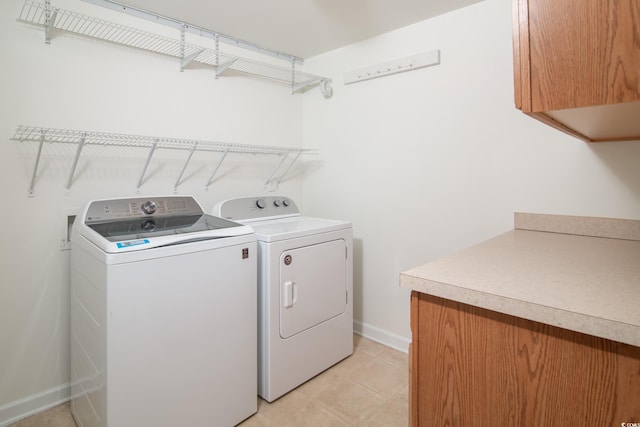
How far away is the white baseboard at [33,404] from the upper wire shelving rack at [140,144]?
1.11 metres

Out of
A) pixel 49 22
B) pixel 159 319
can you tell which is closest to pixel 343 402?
pixel 159 319

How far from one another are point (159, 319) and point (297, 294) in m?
0.79

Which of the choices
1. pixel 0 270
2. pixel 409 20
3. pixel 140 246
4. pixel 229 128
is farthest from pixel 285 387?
pixel 409 20

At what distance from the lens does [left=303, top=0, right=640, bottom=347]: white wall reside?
179 cm

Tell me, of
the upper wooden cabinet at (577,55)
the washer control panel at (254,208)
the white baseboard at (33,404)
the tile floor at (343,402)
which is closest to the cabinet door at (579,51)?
the upper wooden cabinet at (577,55)

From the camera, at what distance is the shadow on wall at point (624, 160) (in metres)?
1.59

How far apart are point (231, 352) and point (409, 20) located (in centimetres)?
235

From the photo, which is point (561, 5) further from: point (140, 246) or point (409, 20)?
point (409, 20)

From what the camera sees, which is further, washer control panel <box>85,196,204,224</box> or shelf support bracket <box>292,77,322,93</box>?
shelf support bracket <box>292,77,322,93</box>

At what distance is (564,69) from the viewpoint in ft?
2.46

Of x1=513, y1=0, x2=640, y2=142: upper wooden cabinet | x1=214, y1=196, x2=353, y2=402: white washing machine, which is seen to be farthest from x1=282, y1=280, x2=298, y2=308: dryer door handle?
x1=513, y1=0, x2=640, y2=142: upper wooden cabinet

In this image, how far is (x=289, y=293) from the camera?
1.95 meters

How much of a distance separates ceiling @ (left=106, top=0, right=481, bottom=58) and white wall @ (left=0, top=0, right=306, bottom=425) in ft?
1.13

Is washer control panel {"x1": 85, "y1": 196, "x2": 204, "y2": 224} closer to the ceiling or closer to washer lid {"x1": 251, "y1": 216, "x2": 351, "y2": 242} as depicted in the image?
washer lid {"x1": 251, "y1": 216, "x2": 351, "y2": 242}
